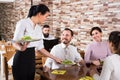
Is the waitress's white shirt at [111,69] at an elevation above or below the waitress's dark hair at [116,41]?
below

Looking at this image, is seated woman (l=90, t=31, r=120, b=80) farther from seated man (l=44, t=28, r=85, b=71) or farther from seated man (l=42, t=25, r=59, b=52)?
seated man (l=42, t=25, r=59, b=52)

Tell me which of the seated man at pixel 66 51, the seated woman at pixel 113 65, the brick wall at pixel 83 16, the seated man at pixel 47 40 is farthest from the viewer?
the seated man at pixel 47 40

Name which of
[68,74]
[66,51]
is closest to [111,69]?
[68,74]

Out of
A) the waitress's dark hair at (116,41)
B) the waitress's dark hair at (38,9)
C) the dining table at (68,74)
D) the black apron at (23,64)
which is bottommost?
the dining table at (68,74)

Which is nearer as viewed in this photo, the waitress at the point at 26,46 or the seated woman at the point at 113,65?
the seated woman at the point at 113,65

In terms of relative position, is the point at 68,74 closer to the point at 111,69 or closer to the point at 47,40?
the point at 111,69

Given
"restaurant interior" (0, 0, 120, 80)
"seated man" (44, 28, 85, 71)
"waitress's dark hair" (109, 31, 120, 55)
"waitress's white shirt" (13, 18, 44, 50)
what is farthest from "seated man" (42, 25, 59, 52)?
"waitress's dark hair" (109, 31, 120, 55)

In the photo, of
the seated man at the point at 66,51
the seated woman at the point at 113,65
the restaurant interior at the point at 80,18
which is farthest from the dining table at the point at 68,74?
the restaurant interior at the point at 80,18

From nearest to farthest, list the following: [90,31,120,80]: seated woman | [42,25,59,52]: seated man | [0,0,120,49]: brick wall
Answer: [90,31,120,80]: seated woman, [0,0,120,49]: brick wall, [42,25,59,52]: seated man

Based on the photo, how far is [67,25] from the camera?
616 centimetres

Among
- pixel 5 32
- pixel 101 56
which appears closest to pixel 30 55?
pixel 101 56

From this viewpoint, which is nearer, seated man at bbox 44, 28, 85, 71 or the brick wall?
seated man at bbox 44, 28, 85, 71

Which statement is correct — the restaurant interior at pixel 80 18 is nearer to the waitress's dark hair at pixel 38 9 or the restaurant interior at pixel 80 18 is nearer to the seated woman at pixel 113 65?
the waitress's dark hair at pixel 38 9

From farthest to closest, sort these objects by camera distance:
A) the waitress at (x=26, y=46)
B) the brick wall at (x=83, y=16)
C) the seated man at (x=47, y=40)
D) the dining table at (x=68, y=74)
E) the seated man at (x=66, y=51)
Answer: the seated man at (x=47, y=40) → the brick wall at (x=83, y=16) → the seated man at (x=66, y=51) → the waitress at (x=26, y=46) → the dining table at (x=68, y=74)
